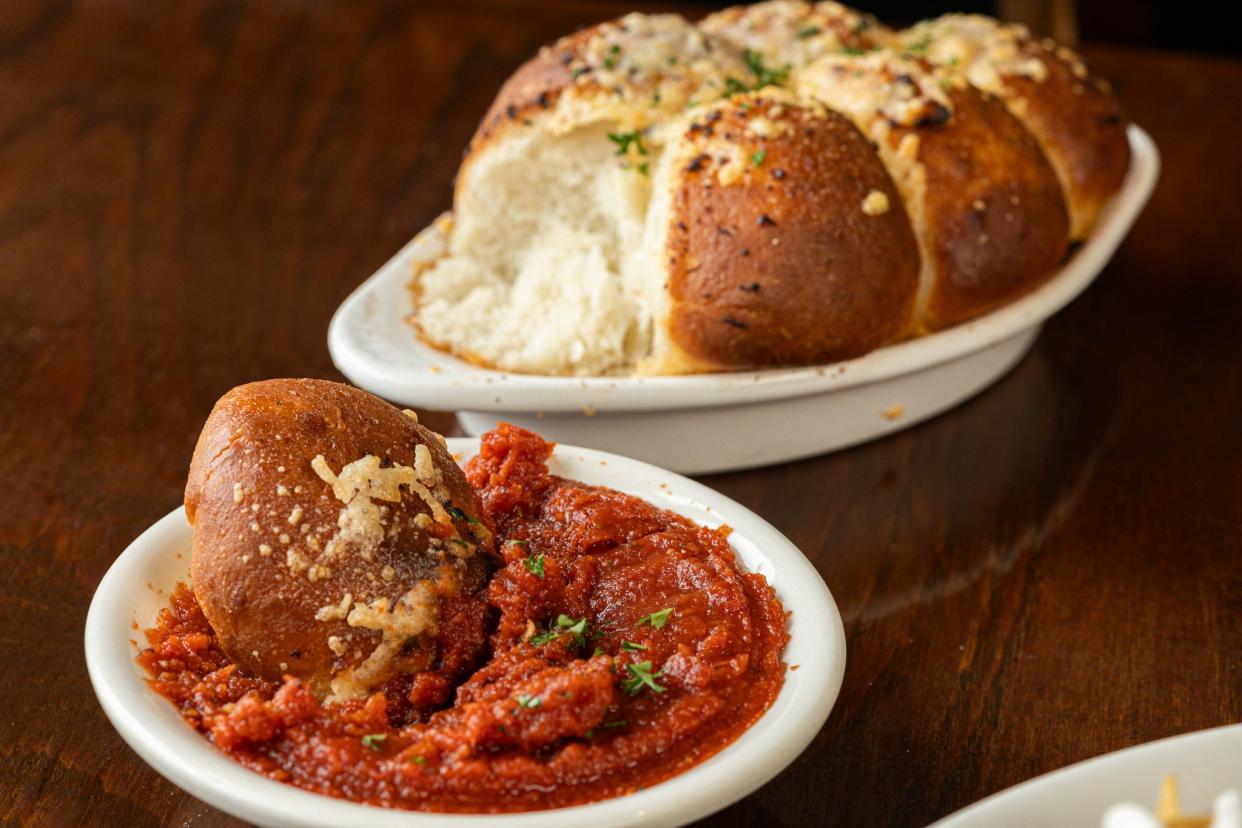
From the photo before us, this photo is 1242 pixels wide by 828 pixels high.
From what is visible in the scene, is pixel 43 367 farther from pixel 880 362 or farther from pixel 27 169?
pixel 880 362

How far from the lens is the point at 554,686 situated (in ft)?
4.32

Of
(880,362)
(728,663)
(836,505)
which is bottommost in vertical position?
(836,505)

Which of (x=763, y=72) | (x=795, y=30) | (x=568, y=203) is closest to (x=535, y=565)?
(x=568, y=203)

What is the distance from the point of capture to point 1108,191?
103 inches

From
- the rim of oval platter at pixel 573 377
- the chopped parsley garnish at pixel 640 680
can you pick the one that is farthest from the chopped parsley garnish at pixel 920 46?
the chopped parsley garnish at pixel 640 680

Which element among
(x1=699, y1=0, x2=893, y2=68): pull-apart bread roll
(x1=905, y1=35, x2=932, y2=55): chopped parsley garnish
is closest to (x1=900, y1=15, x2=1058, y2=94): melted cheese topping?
(x1=905, y1=35, x2=932, y2=55): chopped parsley garnish

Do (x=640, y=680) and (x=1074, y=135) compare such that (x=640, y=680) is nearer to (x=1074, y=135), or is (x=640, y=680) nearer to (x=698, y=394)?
(x=698, y=394)

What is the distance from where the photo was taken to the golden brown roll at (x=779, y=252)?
6.87ft

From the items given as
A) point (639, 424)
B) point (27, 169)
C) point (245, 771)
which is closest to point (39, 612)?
point (245, 771)

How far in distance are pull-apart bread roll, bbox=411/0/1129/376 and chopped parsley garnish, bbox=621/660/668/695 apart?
0.80m

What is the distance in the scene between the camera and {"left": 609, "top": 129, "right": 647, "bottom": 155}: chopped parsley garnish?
2312 mm

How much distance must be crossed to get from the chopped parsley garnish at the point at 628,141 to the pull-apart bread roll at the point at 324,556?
977mm

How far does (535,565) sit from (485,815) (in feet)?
1.11

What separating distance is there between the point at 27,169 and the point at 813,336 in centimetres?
191
